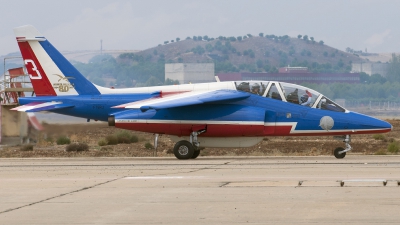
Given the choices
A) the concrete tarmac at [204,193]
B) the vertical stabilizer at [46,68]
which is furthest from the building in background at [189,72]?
the concrete tarmac at [204,193]

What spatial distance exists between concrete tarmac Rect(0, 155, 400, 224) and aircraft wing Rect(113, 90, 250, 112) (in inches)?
112

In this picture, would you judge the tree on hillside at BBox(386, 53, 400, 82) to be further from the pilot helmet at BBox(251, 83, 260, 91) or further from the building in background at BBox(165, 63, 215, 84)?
the pilot helmet at BBox(251, 83, 260, 91)

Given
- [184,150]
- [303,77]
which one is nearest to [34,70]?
[184,150]

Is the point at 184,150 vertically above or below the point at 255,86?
below

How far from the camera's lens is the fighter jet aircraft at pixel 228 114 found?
2467cm

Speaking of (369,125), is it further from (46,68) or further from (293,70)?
(293,70)

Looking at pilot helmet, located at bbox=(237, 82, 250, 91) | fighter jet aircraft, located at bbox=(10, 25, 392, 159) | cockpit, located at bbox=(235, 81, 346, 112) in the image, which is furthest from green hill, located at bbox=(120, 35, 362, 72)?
cockpit, located at bbox=(235, 81, 346, 112)

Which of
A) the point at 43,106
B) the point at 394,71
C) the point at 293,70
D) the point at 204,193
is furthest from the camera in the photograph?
the point at 394,71

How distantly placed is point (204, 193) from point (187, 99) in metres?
9.97

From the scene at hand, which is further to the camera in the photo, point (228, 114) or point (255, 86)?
point (255, 86)

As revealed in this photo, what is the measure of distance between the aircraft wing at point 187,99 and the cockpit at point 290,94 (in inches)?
16.9

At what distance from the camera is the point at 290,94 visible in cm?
2509

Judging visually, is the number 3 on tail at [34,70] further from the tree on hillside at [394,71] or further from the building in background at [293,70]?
the tree on hillside at [394,71]

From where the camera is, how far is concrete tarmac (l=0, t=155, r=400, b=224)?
38.5 feet
